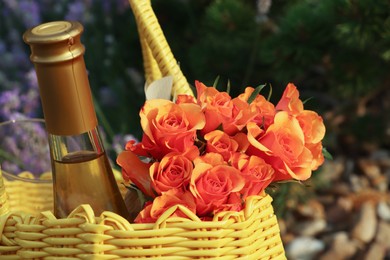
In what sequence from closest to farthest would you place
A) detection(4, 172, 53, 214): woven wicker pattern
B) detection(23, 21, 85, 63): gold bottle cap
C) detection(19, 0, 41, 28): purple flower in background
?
detection(23, 21, 85, 63): gold bottle cap → detection(4, 172, 53, 214): woven wicker pattern → detection(19, 0, 41, 28): purple flower in background

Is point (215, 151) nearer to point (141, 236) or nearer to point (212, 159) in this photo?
point (212, 159)

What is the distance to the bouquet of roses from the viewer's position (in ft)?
2.97

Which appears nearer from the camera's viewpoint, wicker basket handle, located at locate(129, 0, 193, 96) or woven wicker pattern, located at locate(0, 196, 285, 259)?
woven wicker pattern, located at locate(0, 196, 285, 259)

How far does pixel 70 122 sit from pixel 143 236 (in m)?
0.16

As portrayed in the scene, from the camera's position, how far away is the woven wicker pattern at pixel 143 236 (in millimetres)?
869

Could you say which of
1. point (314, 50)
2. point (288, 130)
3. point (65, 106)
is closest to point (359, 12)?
point (314, 50)

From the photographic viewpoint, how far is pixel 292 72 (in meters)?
2.00

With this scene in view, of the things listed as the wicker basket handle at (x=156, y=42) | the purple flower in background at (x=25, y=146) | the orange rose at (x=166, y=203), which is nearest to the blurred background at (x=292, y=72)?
the purple flower in background at (x=25, y=146)

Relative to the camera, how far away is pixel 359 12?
1.81 meters

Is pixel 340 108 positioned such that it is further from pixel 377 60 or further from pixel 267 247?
pixel 267 247

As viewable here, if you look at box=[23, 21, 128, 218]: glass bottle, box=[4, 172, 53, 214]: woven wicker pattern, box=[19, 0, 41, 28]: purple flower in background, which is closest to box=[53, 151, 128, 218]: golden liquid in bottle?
box=[23, 21, 128, 218]: glass bottle

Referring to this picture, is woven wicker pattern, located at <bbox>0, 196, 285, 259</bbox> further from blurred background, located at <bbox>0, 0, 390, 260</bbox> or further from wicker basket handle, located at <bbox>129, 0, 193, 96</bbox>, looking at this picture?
blurred background, located at <bbox>0, 0, 390, 260</bbox>

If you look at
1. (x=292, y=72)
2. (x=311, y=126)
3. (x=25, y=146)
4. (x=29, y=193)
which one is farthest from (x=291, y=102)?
(x=292, y=72)

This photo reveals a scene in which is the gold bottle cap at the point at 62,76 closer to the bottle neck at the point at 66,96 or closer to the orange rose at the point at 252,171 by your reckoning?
the bottle neck at the point at 66,96
